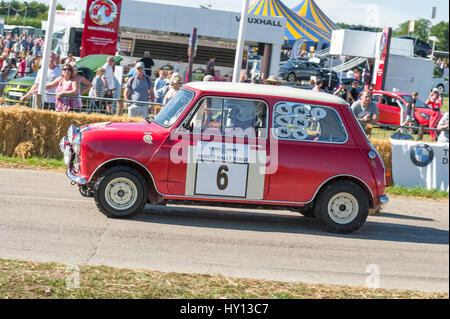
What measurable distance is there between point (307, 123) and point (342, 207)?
3.92 feet

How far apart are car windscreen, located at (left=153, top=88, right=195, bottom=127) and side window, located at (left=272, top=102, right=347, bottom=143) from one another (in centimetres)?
115

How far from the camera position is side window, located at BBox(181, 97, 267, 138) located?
344 inches

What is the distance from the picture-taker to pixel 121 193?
8.66 metres

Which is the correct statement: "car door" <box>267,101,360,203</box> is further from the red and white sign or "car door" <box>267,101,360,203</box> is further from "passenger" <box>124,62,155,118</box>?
the red and white sign

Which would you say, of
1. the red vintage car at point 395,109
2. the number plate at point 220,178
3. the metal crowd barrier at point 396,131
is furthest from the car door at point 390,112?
the number plate at point 220,178

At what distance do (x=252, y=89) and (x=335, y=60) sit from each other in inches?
1639

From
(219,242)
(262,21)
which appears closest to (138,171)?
(219,242)

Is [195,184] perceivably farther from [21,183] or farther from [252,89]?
[21,183]

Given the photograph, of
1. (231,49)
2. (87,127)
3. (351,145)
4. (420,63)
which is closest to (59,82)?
(87,127)

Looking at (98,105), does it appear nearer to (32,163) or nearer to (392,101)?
(32,163)

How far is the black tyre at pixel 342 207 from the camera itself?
8922 mm

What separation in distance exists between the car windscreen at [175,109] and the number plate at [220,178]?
72cm

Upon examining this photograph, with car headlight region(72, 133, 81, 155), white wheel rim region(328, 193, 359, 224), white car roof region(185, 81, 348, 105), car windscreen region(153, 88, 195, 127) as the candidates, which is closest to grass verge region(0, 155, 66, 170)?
car headlight region(72, 133, 81, 155)

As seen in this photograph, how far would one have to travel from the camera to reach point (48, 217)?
334 inches
